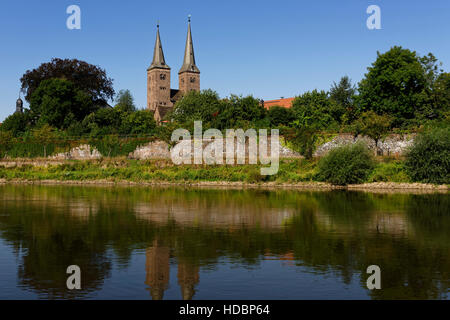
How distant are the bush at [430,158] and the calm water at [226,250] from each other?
11959 mm

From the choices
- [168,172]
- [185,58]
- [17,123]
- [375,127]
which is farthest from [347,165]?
[185,58]

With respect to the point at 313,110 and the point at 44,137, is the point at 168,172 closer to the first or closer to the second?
the point at 44,137

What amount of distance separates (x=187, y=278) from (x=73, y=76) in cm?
7533

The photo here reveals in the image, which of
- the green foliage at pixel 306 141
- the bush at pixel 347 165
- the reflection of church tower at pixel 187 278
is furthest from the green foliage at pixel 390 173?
the reflection of church tower at pixel 187 278

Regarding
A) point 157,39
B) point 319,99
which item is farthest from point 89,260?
point 157,39

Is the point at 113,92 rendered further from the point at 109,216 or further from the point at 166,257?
the point at 166,257

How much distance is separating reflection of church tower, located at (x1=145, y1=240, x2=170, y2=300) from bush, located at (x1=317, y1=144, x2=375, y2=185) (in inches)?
1058

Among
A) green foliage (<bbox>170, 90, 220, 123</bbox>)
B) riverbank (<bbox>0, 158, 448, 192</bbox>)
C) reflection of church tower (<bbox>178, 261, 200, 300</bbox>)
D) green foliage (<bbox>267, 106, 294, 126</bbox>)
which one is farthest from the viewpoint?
green foliage (<bbox>170, 90, 220, 123</bbox>)

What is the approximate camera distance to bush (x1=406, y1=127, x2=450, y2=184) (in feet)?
123

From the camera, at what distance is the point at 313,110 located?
61375 mm

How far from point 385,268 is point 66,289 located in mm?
7580

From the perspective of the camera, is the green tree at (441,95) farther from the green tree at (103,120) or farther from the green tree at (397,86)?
the green tree at (103,120)

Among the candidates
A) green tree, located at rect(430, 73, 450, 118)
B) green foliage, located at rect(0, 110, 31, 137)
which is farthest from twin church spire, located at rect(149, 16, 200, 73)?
green tree, located at rect(430, 73, 450, 118)

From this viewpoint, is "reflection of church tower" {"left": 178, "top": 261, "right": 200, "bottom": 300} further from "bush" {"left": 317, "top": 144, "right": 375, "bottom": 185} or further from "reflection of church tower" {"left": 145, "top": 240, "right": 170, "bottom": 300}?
"bush" {"left": 317, "top": 144, "right": 375, "bottom": 185}
